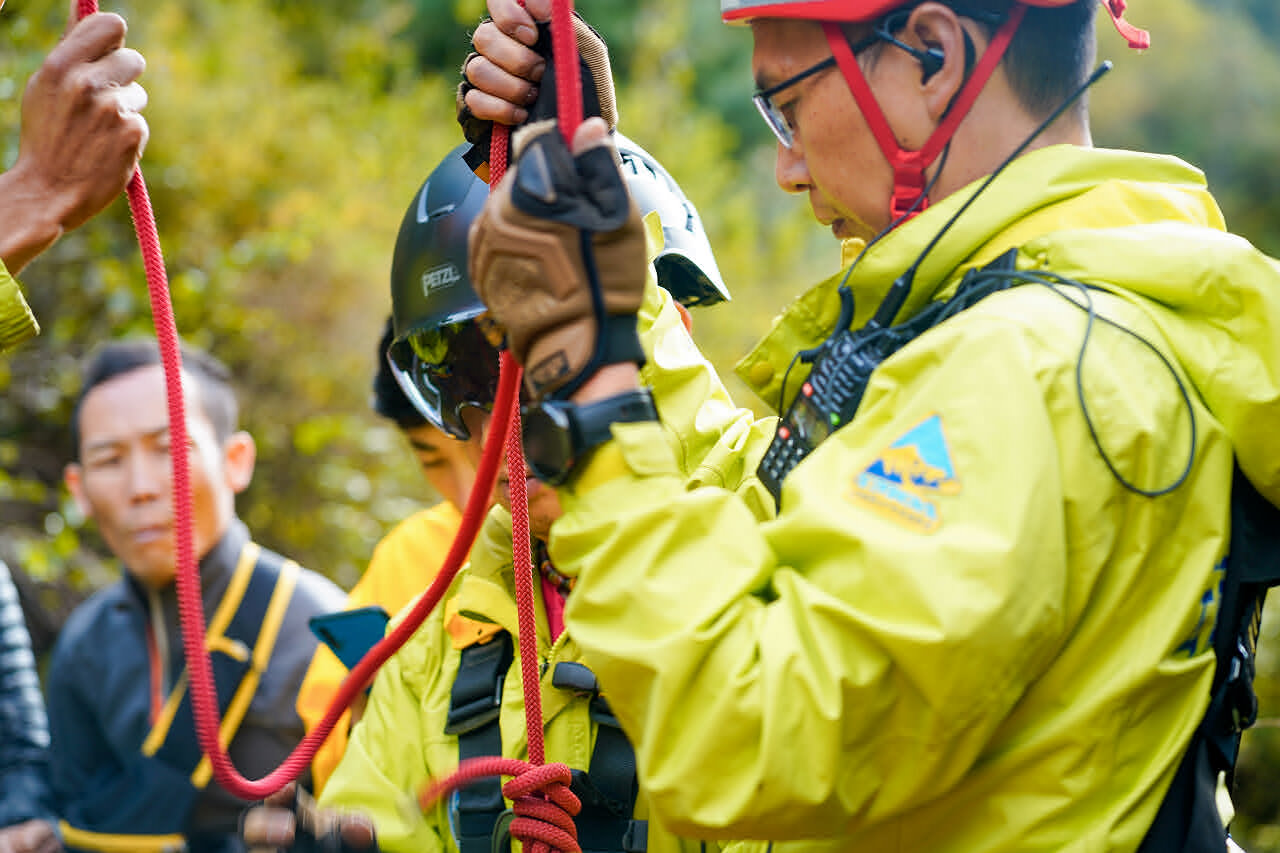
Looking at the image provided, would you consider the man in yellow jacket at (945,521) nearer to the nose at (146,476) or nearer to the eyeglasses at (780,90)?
the eyeglasses at (780,90)

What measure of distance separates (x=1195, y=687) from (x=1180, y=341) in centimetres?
44

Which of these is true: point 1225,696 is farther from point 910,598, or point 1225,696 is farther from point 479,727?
point 479,727

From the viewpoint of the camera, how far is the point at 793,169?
1948mm

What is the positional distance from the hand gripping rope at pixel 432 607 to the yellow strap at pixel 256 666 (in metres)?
1.92

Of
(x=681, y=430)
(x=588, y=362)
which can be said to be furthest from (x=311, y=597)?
(x=588, y=362)

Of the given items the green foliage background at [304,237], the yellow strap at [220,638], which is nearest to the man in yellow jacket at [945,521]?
the green foliage background at [304,237]

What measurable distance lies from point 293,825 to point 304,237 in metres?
6.29

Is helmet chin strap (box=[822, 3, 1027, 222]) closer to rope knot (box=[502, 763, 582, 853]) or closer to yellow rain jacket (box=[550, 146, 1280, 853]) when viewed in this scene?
yellow rain jacket (box=[550, 146, 1280, 853])

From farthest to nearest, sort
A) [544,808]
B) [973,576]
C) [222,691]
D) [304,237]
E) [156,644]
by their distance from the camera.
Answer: [304,237], [156,644], [222,691], [544,808], [973,576]

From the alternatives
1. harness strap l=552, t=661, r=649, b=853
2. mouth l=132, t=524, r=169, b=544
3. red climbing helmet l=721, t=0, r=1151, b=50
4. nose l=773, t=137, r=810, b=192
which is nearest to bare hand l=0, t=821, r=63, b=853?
mouth l=132, t=524, r=169, b=544

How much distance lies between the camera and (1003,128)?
1764mm

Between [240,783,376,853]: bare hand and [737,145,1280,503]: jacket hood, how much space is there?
1.13 metres

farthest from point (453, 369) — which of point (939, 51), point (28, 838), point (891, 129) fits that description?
point (28, 838)

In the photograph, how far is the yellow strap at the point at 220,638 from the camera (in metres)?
3.91
